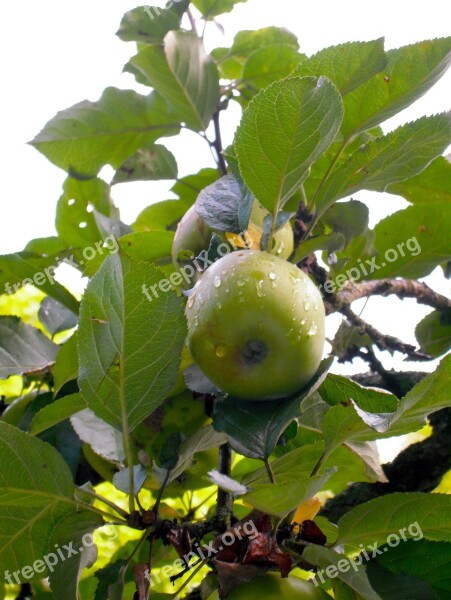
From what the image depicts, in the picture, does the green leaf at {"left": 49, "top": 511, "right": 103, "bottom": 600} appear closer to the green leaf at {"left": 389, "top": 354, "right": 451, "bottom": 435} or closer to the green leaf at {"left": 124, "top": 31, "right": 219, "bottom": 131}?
the green leaf at {"left": 389, "top": 354, "right": 451, "bottom": 435}

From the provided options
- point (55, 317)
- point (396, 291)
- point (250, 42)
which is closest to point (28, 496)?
point (55, 317)

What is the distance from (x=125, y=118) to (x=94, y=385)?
70 cm

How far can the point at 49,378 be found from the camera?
1065mm

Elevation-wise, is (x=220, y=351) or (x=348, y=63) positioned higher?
(x=348, y=63)

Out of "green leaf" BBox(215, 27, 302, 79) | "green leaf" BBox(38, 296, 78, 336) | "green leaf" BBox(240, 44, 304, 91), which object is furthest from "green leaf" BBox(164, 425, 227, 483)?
"green leaf" BBox(215, 27, 302, 79)

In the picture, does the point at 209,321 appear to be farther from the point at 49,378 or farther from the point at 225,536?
the point at 49,378

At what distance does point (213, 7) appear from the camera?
1314 millimetres

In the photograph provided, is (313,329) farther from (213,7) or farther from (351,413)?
(213,7)

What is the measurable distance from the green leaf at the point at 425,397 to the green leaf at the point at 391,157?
1.01 ft

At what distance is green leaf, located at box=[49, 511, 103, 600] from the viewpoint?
0.65 meters

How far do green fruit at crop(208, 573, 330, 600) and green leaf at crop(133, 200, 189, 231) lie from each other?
0.84 m

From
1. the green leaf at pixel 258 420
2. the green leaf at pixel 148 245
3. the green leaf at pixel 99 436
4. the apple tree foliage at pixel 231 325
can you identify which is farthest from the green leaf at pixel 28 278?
the green leaf at pixel 258 420

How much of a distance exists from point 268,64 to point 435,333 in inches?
24.3

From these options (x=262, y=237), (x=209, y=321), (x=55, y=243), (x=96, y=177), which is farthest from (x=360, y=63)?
(x=55, y=243)
